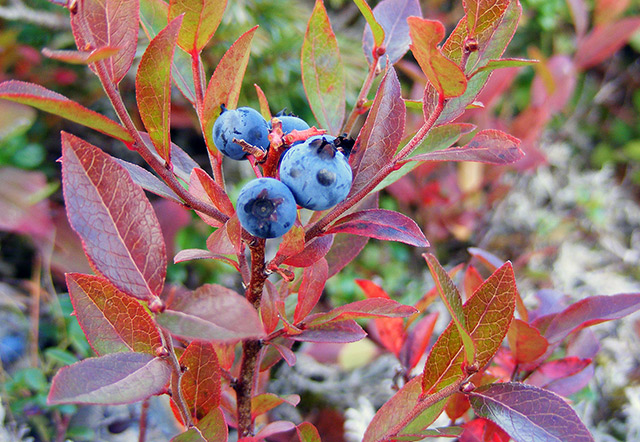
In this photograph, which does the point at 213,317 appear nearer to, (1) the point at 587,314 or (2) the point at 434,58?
(2) the point at 434,58

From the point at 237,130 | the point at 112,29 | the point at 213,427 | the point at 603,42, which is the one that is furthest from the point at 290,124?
the point at 603,42

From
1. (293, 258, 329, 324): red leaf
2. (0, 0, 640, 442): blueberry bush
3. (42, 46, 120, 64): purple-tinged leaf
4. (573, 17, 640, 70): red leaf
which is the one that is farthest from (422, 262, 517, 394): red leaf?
(573, 17, 640, 70): red leaf

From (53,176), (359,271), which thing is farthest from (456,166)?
(53,176)

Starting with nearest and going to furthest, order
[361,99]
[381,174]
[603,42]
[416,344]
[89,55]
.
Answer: [89,55], [381,174], [361,99], [416,344], [603,42]

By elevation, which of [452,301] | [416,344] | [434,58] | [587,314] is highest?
[434,58]

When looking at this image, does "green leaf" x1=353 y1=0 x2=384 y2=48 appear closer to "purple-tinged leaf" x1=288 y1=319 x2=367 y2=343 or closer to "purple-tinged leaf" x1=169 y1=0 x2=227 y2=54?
"purple-tinged leaf" x1=169 y1=0 x2=227 y2=54

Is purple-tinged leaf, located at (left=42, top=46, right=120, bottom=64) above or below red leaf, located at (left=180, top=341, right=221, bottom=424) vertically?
above
